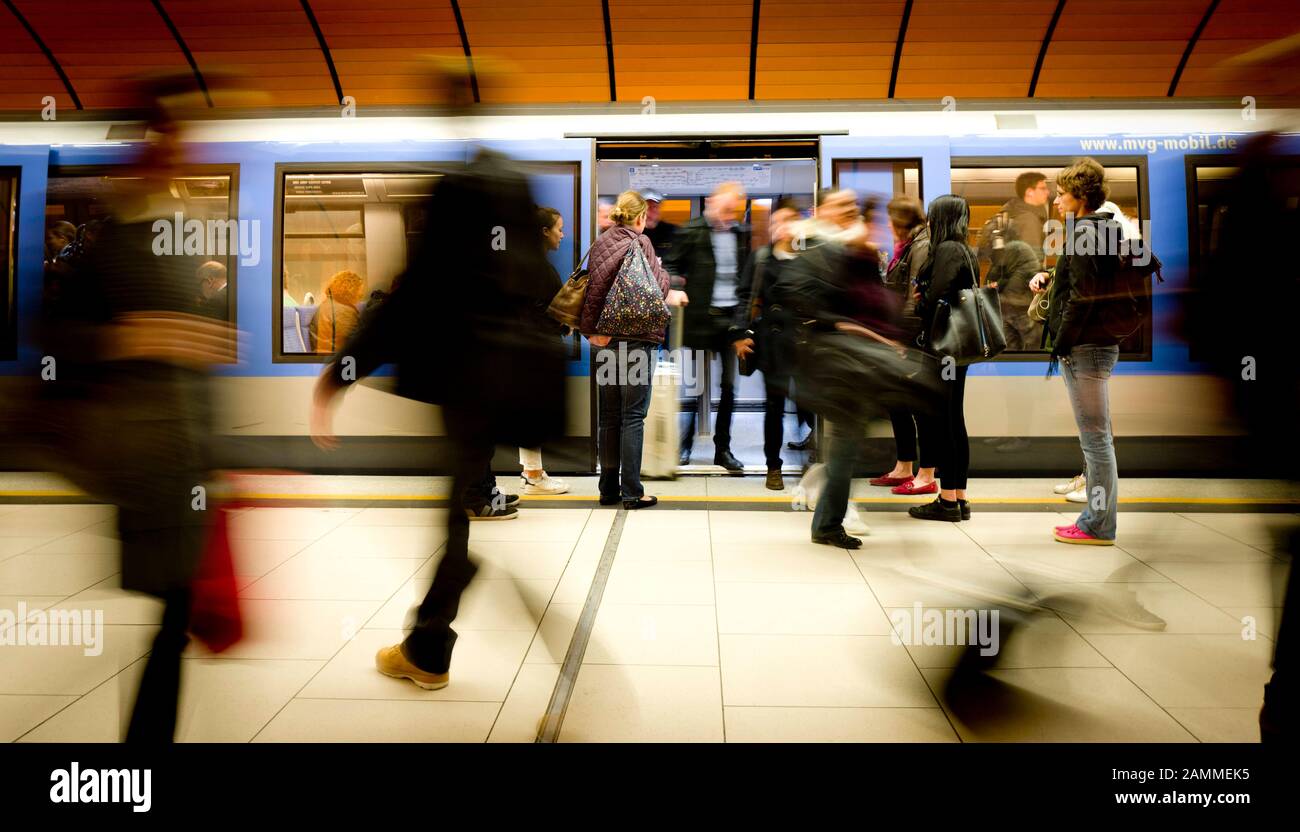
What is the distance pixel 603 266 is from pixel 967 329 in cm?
205

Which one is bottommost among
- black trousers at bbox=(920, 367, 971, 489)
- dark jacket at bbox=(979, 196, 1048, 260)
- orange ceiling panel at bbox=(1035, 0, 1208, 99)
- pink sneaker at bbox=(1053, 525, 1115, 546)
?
pink sneaker at bbox=(1053, 525, 1115, 546)

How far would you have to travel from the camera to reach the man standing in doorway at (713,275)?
5.38 metres

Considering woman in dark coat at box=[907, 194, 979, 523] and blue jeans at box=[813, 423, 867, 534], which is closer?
blue jeans at box=[813, 423, 867, 534]

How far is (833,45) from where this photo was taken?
5.58 metres

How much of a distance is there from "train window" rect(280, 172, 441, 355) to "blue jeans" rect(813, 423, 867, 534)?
11.5 feet

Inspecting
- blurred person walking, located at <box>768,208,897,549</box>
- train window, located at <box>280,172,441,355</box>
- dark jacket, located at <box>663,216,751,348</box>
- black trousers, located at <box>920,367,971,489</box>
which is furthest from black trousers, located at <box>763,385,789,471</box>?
train window, located at <box>280,172,441,355</box>

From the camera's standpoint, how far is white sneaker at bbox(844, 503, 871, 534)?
4.25 metres

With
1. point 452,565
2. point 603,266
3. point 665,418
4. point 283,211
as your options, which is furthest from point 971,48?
point 452,565

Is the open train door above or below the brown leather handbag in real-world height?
above

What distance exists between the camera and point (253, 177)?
552 cm

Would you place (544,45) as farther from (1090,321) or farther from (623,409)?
(1090,321)

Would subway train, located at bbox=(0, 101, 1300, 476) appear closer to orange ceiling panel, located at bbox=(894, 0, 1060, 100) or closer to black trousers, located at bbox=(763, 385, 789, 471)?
orange ceiling panel, located at bbox=(894, 0, 1060, 100)
